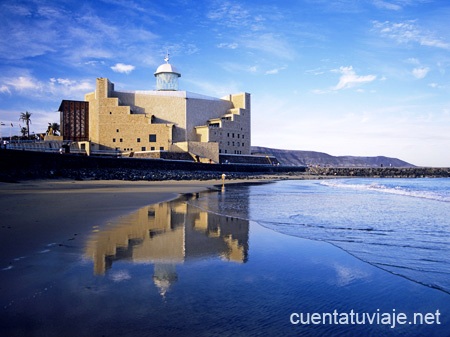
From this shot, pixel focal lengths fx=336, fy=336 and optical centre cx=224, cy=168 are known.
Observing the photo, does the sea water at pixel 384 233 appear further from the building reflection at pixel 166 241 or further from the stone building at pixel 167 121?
the stone building at pixel 167 121

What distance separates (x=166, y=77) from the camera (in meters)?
65.4

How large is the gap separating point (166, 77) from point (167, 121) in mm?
10288

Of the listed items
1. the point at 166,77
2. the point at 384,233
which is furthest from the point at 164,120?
the point at 384,233

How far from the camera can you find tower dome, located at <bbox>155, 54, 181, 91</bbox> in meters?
65.4

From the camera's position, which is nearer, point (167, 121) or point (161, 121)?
point (161, 121)

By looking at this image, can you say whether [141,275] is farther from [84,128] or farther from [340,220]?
[84,128]

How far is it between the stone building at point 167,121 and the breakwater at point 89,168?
485 cm

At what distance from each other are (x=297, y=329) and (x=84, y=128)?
192ft

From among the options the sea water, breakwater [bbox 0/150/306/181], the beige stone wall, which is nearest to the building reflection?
the sea water

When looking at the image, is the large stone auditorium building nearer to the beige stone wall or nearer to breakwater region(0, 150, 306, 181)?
the beige stone wall

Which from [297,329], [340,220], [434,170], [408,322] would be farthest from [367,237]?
[434,170]

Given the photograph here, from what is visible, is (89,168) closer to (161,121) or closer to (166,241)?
(161,121)

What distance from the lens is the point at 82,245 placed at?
6.69m

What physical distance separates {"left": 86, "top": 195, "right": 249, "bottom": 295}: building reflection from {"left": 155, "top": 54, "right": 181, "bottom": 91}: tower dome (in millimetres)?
57645
